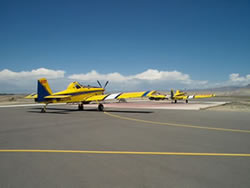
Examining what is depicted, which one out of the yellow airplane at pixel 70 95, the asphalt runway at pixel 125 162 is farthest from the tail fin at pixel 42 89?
the asphalt runway at pixel 125 162

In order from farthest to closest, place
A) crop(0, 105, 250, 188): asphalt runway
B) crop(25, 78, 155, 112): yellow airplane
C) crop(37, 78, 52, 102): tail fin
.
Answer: crop(37, 78, 52, 102): tail fin → crop(25, 78, 155, 112): yellow airplane → crop(0, 105, 250, 188): asphalt runway

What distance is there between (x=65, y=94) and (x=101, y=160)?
50.9ft

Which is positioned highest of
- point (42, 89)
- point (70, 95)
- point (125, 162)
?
point (42, 89)

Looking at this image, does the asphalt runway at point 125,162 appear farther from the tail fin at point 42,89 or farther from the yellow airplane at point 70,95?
the tail fin at point 42,89

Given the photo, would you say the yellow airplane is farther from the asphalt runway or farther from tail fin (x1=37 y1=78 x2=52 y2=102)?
the asphalt runway

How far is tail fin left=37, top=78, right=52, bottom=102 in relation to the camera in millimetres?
18812

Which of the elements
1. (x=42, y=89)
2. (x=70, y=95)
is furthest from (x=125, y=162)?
(x=42, y=89)

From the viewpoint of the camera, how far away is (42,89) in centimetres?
1895

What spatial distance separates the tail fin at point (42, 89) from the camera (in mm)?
18812

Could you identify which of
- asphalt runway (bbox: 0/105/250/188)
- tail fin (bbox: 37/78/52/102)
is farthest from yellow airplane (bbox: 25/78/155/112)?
asphalt runway (bbox: 0/105/250/188)

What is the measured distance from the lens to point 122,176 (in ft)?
11.8

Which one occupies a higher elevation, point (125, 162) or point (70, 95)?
point (70, 95)

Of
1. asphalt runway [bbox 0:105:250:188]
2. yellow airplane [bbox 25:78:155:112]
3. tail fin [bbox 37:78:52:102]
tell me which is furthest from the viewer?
tail fin [bbox 37:78:52:102]

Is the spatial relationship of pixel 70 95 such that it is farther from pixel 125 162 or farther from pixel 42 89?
pixel 125 162
